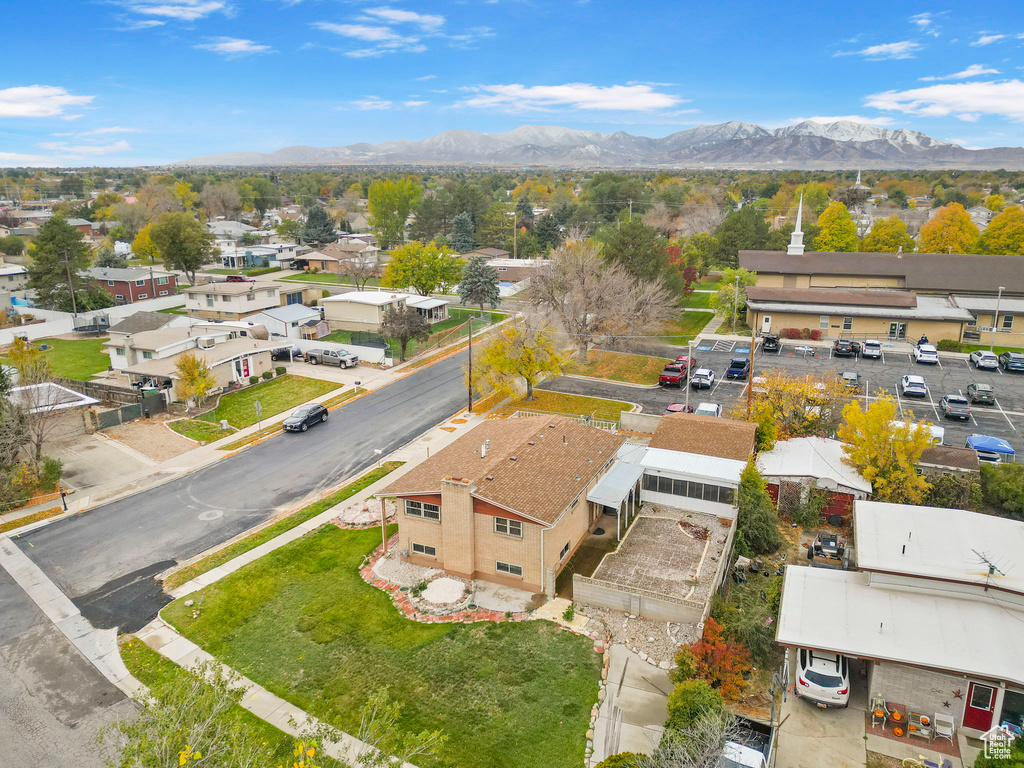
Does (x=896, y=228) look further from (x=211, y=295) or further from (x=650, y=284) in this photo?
(x=211, y=295)

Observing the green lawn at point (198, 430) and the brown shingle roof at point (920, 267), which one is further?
the brown shingle roof at point (920, 267)

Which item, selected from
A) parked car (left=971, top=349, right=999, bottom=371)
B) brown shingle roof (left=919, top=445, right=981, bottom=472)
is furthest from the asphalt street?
parked car (left=971, top=349, right=999, bottom=371)

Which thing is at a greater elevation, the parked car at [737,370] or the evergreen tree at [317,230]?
the evergreen tree at [317,230]

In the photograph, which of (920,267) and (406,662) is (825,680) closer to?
(406,662)

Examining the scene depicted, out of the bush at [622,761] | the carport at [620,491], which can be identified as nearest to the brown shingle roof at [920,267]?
the carport at [620,491]

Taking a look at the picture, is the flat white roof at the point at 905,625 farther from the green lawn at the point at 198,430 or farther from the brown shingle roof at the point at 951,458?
the green lawn at the point at 198,430

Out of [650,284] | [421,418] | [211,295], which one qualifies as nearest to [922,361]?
[650,284]
